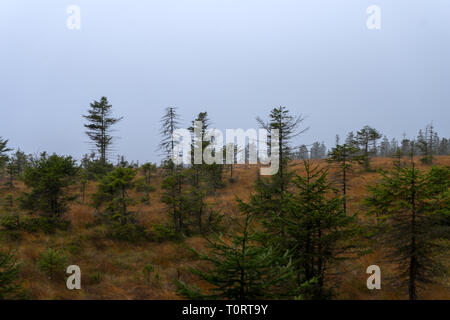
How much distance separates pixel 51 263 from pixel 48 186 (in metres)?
5.95

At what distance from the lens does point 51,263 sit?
29.1 feet

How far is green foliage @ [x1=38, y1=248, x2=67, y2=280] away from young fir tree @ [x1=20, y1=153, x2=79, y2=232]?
488 cm

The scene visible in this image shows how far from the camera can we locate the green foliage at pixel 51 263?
8.88 metres

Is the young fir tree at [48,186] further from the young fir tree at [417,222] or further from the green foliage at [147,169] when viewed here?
the young fir tree at [417,222]

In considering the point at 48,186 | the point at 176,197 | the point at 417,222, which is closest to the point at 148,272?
the point at 176,197

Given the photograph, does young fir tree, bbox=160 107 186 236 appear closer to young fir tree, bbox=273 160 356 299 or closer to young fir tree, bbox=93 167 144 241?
young fir tree, bbox=93 167 144 241

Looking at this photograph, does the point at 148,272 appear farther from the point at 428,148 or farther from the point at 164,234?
the point at 428,148

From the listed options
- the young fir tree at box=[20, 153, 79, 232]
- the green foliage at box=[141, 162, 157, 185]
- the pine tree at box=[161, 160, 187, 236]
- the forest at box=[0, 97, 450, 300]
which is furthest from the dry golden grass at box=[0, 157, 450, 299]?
the green foliage at box=[141, 162, 157, 185]

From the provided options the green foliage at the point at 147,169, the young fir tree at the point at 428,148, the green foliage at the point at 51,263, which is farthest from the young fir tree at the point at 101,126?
the young fir tree at the point at 428,148
